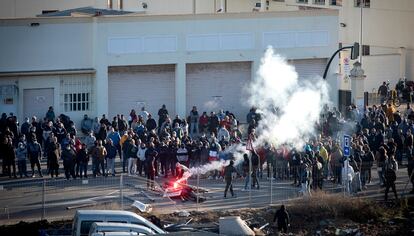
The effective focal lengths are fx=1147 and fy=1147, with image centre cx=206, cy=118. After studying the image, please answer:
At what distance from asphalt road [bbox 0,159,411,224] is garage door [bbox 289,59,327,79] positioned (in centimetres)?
1220

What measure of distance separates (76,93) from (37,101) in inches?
64.1

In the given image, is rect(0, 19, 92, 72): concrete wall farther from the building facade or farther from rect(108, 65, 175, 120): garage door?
the building facade

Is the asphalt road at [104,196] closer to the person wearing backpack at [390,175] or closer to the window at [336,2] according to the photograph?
the person wearing backpack at [390,175]

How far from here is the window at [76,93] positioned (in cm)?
4469

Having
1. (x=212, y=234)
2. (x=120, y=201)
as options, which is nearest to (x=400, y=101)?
(x=120, y=201)

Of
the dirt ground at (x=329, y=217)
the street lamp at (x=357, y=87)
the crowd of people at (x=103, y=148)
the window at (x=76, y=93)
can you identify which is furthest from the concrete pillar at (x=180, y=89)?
the dirt ground at (x=329, y=217)

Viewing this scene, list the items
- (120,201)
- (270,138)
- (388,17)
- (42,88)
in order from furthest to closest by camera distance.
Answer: (388,17) < (42,88) < (270,138) < (120,201)

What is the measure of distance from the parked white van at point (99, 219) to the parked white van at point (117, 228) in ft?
0.93

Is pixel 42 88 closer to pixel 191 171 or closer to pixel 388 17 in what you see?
pixel 191 171

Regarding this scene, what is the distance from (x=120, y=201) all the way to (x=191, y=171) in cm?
382

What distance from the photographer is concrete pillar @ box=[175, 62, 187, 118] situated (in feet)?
151

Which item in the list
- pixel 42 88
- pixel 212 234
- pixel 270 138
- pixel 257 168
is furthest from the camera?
pixel 42 88

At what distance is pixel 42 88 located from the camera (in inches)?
1753


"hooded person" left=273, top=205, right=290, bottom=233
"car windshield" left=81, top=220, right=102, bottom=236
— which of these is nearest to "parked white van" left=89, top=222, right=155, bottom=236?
"car windshield" left=81, top=220, right=102, bottom=236
